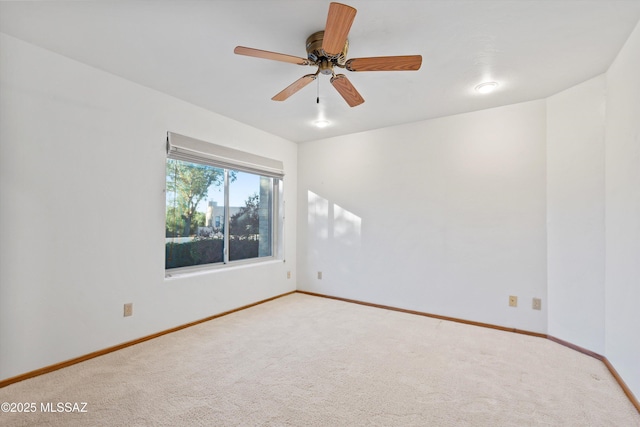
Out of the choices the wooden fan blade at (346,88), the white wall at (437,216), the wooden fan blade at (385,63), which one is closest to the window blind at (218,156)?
the white wall at (437,216)

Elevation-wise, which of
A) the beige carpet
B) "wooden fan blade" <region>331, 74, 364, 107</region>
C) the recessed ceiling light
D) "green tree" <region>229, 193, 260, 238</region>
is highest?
the recessed ceiling light

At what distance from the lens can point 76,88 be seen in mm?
2355

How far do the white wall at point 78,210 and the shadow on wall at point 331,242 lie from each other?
1.77 metres

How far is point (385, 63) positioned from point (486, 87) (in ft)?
4.60

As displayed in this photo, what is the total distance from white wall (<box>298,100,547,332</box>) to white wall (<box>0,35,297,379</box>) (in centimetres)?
193

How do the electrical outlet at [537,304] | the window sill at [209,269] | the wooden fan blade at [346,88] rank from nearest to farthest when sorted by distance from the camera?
the wooden fan blade at [346,88] < the electrical outlet at [537,304] < the window sill at [209,269]

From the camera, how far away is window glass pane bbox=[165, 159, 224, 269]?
10.2 ft

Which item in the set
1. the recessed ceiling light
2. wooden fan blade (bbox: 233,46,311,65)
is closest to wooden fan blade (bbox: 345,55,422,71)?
wooden fan blade (bbox: 233,46,311,65)

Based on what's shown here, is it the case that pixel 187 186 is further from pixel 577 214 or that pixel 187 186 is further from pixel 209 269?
pixel 577 214

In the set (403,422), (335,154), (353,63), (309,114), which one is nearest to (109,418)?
(403,422)

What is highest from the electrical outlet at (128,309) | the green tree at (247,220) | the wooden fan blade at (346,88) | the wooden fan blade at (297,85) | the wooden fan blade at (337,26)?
the wooden fan blade at (297,85)

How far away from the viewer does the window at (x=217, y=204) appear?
3117mm

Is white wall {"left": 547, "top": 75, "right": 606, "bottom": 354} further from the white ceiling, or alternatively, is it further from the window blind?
the window blind

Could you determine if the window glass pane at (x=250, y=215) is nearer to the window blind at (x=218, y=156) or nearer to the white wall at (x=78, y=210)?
the window blind at (x=218, y=156)
